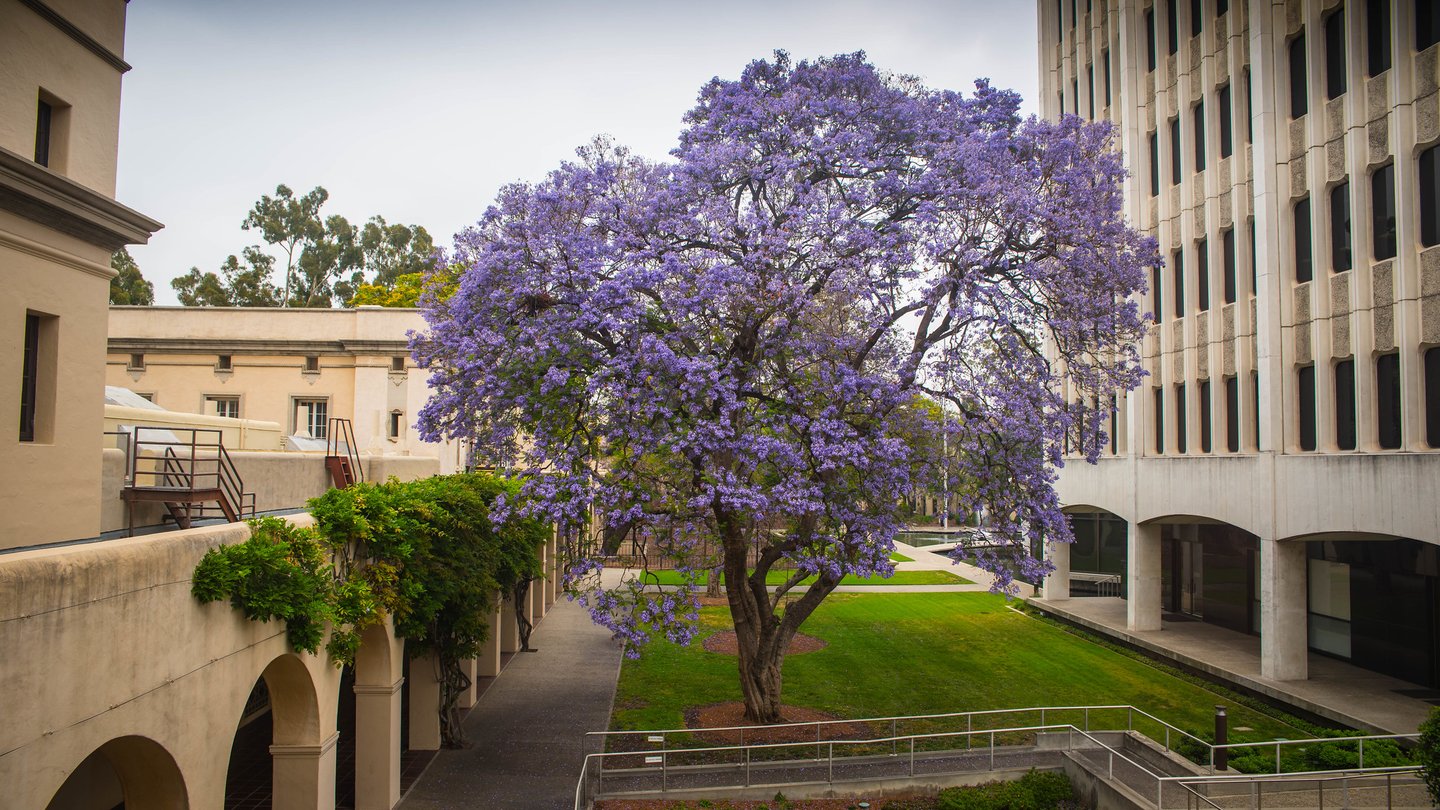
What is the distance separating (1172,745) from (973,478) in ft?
20.1

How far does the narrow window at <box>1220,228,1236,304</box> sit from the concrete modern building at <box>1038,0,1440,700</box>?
6 cm

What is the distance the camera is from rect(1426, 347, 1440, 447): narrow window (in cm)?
1814

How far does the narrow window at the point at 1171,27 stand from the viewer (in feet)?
89.5

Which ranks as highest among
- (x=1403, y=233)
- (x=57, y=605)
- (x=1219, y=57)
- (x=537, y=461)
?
(x=1219, y=57)

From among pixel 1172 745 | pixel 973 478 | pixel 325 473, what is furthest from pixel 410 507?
pixel 1172 745

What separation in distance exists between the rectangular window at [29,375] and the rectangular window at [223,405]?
2395 centimetres

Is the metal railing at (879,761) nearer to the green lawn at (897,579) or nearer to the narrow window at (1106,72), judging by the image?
the narrow window at (1106,72)

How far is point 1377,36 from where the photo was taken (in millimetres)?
19969

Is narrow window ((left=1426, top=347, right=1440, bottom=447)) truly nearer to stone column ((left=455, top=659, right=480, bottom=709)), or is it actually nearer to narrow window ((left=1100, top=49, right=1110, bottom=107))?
narrow window ((left=1100, top=49, right=1110, bottom=107))

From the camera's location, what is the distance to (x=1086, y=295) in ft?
53.7

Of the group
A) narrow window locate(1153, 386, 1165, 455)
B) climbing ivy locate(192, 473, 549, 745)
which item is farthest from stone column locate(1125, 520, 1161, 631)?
climbing ivy locate(192, 473, 549, 745)

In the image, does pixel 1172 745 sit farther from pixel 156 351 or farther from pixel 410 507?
pixel 156 351

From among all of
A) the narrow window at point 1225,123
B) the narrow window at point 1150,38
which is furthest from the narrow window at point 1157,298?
the narrow window at point 1150,38

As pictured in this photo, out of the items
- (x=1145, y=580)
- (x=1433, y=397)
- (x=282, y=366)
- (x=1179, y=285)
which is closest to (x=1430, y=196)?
(x=1433, y=397)
